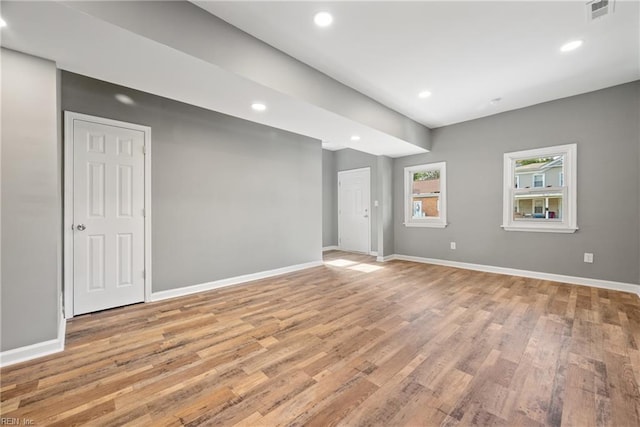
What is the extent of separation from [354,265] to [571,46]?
4.29m

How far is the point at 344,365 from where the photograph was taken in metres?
1.90

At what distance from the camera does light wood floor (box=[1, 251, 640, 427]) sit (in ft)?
4.79

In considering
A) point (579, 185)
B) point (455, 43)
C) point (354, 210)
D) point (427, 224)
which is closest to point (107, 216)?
point (455, 43)

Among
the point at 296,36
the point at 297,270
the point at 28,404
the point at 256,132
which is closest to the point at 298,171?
the point at 256,132

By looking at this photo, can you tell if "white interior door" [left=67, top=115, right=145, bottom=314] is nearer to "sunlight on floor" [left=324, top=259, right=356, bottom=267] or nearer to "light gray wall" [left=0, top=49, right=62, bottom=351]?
"light gray wall" [left=0, top=49, right=62, bottom=351]

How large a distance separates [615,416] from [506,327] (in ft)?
3.60

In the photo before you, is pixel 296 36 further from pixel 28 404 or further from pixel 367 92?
pixel 28 404

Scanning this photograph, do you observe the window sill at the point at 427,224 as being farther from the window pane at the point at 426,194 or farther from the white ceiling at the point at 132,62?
the white ceiling at the point at 132,62

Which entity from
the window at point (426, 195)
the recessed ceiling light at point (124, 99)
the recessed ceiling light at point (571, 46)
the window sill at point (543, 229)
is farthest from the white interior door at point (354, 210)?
the recessed ceiling light at point (124, 99)

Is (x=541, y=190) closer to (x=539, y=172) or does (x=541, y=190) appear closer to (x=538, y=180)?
(x=538, y=180)

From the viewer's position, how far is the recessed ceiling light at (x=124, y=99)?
3.00m

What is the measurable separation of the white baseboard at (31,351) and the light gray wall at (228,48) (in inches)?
96.5

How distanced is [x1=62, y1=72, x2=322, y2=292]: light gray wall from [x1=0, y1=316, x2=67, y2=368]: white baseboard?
3.82ft

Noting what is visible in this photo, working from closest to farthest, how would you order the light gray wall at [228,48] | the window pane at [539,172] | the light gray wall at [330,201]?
the light gray wall at [228,48] → the window pane at [539,172] → the light gray wall at [330,201]
